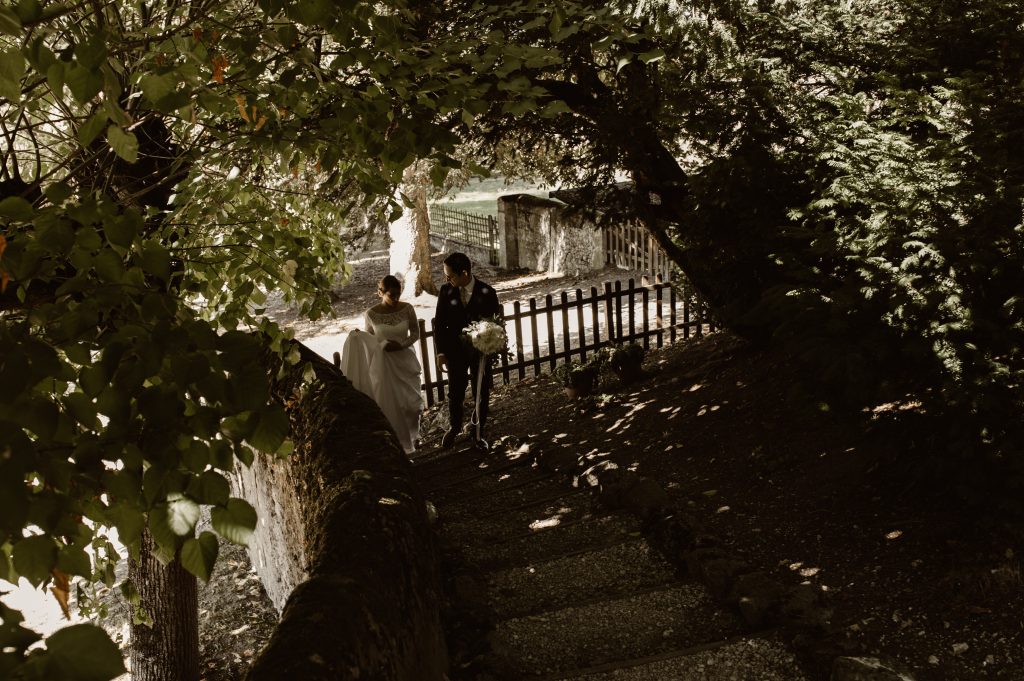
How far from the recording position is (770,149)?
7605mm

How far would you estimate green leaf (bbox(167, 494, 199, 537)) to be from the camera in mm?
2088

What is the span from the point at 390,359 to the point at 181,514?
7.14m

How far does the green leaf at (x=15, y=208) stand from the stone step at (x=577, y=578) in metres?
3.63

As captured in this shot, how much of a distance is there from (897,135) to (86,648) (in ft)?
20.1

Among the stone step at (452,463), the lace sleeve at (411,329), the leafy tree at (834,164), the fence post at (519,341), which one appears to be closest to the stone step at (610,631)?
the leafy tree at (834,164)

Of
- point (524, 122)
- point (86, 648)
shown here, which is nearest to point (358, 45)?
point (86, 648)

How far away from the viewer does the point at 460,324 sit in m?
8.66

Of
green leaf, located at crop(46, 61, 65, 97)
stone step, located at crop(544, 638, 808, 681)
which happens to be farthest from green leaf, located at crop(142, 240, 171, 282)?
stone step, located at crop(544, 638, 808, 681)

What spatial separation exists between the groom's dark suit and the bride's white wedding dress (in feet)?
1.32

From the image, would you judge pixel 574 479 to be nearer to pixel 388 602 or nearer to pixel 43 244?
pixel 388 602

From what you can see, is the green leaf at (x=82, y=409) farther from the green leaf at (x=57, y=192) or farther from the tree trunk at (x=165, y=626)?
the tree trunk at (x=165, y=626)

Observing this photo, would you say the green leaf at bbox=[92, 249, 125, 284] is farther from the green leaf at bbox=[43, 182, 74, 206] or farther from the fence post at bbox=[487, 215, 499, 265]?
the fence post at bbox=[487, 215, 499, 265]

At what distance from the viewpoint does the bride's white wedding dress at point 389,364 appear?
8.94 metres

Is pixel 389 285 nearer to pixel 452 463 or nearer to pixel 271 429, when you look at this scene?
pixel 452 463
